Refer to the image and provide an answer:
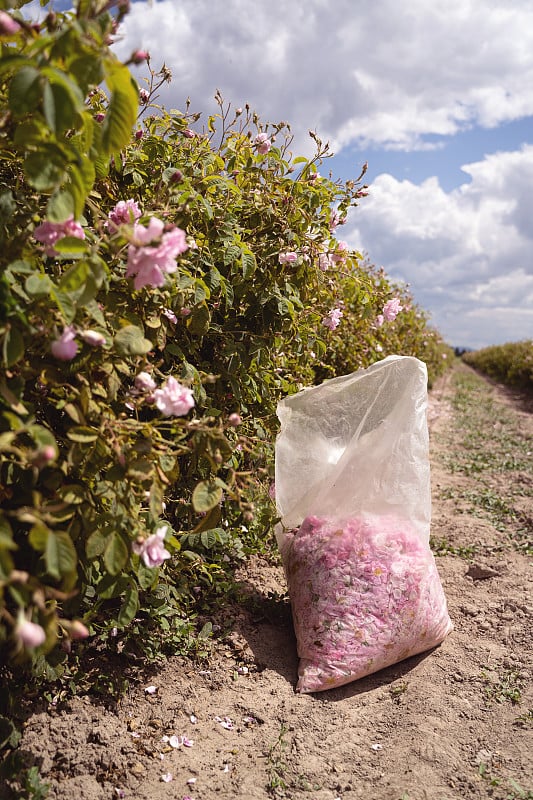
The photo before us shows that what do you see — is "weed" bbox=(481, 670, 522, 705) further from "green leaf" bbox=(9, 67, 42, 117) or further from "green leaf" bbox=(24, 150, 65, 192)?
"green leaf" bbox=(9, 67, 42, 117)

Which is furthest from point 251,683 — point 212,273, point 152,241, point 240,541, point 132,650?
point 152,241

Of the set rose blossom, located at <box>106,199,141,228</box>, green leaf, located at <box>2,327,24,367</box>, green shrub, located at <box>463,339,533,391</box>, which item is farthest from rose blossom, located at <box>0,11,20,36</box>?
green shrub, located at <box>463,339,533,391</box>

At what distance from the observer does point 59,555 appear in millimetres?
1100

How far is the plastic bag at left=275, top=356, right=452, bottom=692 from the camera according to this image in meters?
1.97

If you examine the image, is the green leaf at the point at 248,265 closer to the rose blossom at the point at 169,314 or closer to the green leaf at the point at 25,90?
the rose blossom at the point at 169,314

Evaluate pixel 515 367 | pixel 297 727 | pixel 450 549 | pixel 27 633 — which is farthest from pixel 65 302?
pixel 515 367

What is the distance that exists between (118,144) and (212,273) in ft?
2.64

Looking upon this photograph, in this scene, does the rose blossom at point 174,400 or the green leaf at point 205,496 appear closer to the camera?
the rose blossom at point 174,400

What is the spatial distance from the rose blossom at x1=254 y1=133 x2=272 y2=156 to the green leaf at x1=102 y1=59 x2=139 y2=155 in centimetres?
127

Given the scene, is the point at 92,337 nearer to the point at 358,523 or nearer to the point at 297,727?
the point at 358,523

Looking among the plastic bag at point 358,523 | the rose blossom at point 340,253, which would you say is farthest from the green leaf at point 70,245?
the rose blossom at point 340,253

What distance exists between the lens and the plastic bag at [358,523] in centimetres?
197

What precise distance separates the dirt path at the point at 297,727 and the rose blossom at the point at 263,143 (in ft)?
5.73

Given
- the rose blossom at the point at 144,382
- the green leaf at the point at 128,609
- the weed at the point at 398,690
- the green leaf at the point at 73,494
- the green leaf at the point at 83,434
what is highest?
the rose blossom at the point at 144,382
